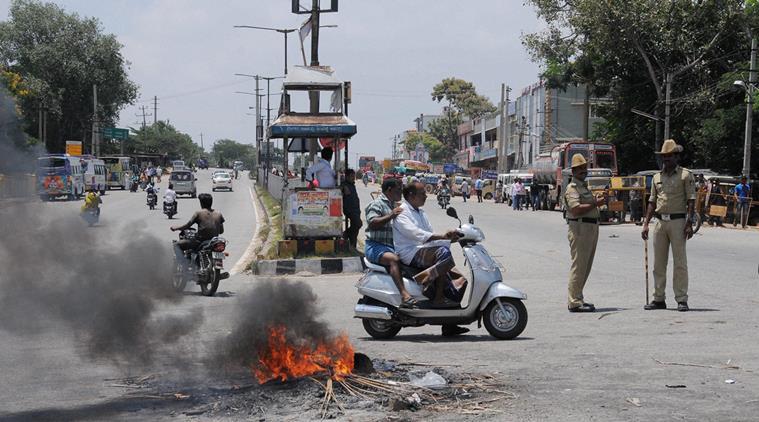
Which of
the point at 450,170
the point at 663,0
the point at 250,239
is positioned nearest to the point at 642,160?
the point at 663,0

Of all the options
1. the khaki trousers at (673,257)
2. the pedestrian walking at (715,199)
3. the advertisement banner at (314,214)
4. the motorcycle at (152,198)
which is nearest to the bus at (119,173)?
the motorcycle at (152,198)

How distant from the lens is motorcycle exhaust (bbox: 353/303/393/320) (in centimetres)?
877

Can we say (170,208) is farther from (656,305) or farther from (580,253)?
(656,305)

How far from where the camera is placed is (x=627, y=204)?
36.5 m

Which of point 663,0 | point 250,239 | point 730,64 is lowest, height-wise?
point 250,239

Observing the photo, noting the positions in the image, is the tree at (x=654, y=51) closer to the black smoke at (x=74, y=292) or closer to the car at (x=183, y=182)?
the car at (x=183, y=182)

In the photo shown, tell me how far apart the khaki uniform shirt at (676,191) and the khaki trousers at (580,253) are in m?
0.86

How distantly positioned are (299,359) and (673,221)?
5.85m

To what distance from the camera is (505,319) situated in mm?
8758

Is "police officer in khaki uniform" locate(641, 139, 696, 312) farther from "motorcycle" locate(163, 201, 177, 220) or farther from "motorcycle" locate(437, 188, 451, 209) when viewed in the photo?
"motorcycle" locate(437, 188, 451, 209)

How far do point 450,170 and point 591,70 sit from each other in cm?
5484

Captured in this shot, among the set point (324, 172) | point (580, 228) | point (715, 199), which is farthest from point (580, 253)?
point (715, 199)

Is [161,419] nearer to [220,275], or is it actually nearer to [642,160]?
[220,275]

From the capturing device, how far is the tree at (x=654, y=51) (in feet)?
142
